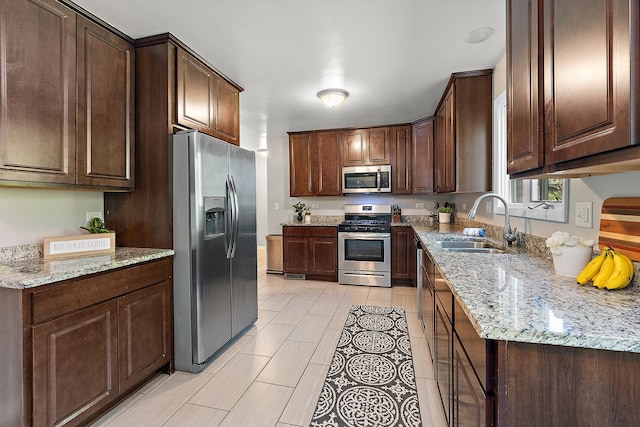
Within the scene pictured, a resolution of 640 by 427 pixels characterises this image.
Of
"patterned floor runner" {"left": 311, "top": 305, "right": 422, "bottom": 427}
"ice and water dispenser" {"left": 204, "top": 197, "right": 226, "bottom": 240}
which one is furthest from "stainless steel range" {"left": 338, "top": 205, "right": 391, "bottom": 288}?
"ice and water dispenser" {"left": 204, "top": 197, "right": 226, "bottom": 240}

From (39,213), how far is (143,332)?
3.31ft

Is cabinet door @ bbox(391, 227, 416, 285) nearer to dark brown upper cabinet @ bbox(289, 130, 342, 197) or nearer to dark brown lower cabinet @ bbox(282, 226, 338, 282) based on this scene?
dark brown lower cabinet @ bbox(282, 226, 338, 282)

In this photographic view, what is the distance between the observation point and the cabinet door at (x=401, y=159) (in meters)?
4.54

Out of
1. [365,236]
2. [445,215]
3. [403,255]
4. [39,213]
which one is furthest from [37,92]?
[445,215]

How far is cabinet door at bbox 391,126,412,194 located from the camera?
14.9 ft

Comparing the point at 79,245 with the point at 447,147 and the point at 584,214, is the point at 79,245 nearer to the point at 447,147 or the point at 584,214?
the point at 584,214

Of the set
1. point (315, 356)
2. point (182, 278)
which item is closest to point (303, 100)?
point (182, 278)

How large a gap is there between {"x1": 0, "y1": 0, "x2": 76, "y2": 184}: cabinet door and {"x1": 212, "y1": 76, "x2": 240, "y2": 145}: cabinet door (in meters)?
1.06

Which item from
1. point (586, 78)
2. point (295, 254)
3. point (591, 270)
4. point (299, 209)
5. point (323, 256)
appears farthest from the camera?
point (299, 209)

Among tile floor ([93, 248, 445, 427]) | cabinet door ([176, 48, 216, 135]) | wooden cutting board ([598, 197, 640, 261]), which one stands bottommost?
tile floor ([93, 248, 445, 427])

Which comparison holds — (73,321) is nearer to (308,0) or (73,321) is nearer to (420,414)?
(420,414)

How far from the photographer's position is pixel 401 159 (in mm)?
4566

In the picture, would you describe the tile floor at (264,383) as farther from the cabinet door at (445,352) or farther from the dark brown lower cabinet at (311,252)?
the dark brown lower cabinet at (311,252)

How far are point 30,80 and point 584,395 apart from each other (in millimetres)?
2665
